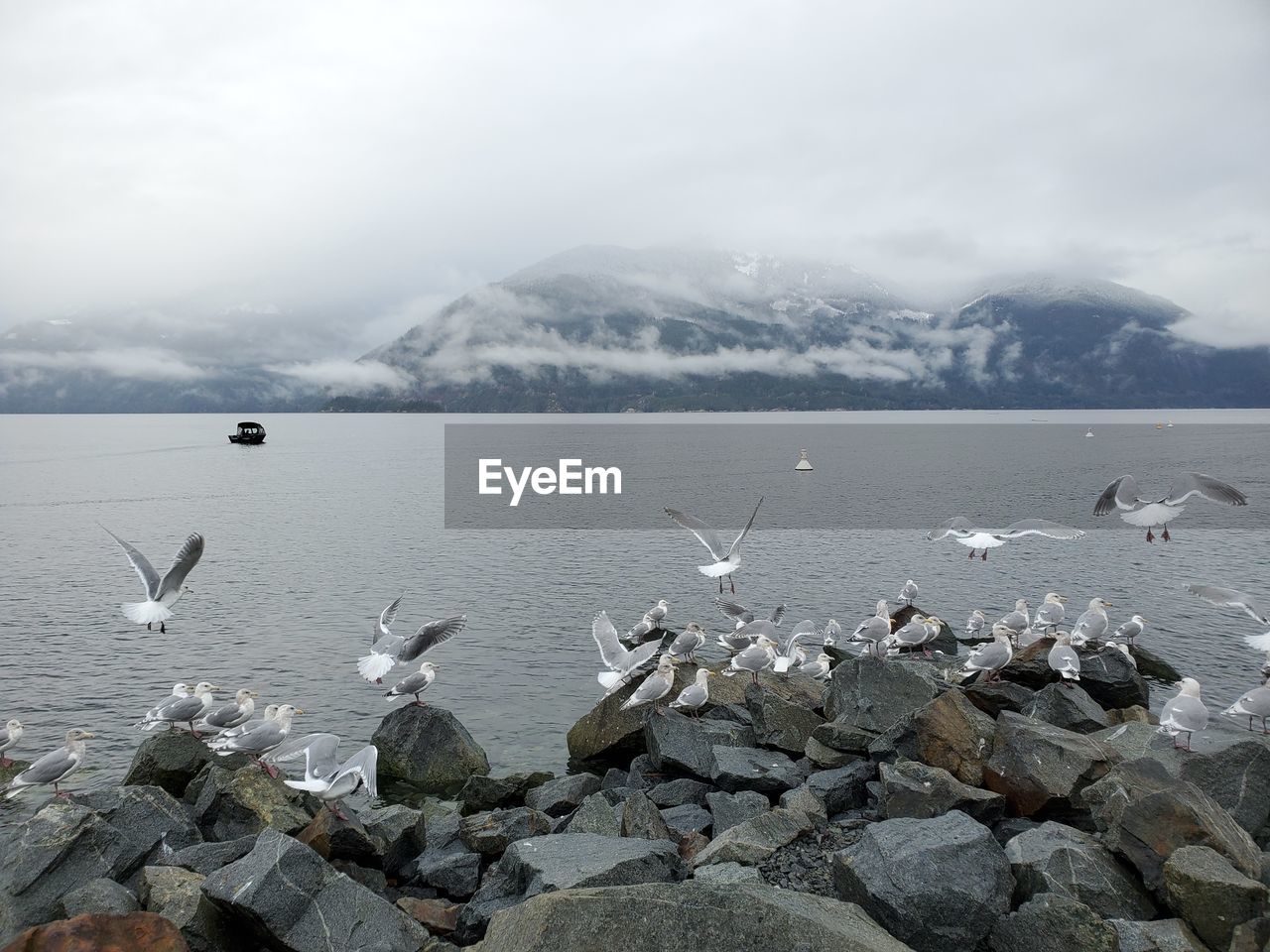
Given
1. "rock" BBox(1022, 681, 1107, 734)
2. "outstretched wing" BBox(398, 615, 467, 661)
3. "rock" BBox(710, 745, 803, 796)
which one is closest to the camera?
"rock" BBox(710, 745, 803, 796)

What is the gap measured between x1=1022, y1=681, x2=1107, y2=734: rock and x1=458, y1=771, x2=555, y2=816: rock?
10.4 m

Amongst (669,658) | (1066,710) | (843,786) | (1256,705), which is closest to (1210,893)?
(843,786)

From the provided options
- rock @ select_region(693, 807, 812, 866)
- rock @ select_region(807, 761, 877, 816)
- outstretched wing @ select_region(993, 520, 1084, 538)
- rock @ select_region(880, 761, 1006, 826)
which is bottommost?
rock @ select_region(807, 761, 877, 816)

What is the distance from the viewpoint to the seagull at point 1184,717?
16.1m

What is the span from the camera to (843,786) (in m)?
14.1

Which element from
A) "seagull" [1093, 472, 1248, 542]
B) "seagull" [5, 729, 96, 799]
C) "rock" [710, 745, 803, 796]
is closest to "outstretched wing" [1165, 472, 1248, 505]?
"seagull" [1093, 472, 1248, 542]

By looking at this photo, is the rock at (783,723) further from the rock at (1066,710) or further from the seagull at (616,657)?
the rock at (1066,710)

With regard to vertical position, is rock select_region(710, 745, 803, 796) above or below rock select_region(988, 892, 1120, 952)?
below

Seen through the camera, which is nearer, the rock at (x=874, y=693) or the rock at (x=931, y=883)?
the rock at (x=931, y=883)

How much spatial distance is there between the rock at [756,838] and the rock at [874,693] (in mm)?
4608

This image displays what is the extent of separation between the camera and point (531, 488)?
8531 cm

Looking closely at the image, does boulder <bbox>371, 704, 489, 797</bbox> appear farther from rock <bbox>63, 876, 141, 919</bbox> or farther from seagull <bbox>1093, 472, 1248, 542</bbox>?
seagull <bbox>1093, 472, 1248, 542</bbox>

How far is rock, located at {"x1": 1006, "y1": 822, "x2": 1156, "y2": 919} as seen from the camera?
9875mm

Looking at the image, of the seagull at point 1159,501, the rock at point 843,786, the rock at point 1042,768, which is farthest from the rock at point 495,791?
the seagull at point 1159,501
